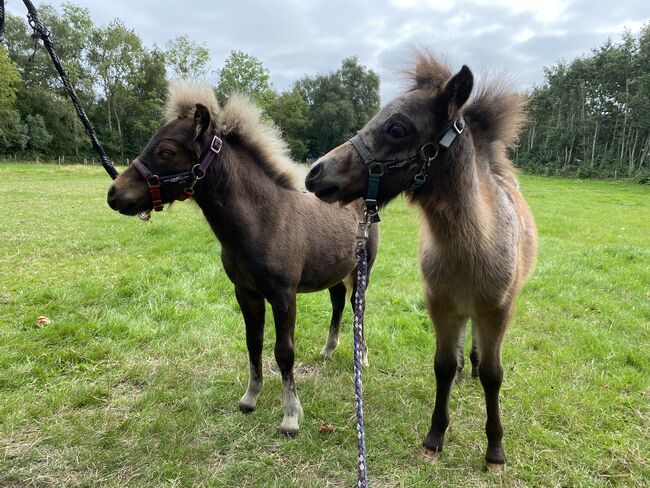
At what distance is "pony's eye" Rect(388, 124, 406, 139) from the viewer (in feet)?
7.22

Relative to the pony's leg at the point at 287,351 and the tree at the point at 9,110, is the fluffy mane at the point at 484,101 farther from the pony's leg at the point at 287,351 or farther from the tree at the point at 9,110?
the tree at the point at 9,110

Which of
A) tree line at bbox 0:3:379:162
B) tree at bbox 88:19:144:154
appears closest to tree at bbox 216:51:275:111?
tree line at bbox 0:3:379:162

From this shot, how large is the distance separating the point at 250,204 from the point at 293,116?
158 ft

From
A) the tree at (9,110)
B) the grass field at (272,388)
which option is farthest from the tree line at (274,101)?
the grass field at (272,388)

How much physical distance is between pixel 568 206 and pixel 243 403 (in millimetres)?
19076

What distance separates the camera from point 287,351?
3.18 m

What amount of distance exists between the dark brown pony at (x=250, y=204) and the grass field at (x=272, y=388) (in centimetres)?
47

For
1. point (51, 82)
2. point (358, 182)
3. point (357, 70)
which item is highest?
point (357, 70)

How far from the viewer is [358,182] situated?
2219 mm

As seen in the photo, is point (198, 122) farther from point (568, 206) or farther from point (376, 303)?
point (568, 206)

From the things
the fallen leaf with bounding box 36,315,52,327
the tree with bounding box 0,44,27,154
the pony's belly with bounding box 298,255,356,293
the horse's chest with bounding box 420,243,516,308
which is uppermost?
the tree with bounding box 0,44,27,154

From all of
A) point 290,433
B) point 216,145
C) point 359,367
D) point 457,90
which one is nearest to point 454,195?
point 457,90

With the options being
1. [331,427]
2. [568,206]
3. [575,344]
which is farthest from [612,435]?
[568,206]

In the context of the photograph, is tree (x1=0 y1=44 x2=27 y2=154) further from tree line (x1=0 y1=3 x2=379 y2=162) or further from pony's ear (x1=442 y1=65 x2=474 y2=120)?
pony's ear (x1=442 y1=65 x2=474 y2=120)
